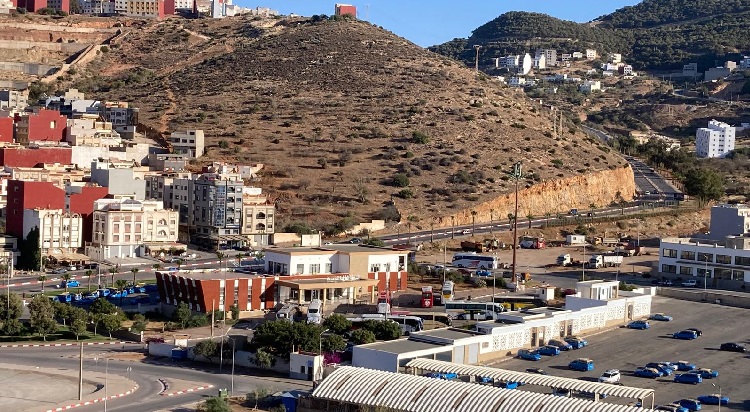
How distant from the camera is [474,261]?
7231cm

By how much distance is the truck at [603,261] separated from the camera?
7475 centimetres

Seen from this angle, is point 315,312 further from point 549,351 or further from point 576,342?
point 576,342

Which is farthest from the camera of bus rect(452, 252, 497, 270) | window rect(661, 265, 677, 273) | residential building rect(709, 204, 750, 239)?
residential building rect(709, 204, 750, 239)

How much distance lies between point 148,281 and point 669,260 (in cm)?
2747

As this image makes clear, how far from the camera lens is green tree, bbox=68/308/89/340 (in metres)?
53.5

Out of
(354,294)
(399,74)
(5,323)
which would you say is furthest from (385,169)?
(5,323)

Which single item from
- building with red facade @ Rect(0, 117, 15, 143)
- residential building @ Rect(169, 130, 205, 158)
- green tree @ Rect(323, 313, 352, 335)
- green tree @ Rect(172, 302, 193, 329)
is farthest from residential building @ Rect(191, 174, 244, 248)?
green tree @ Rect(323, 313, 352, 335)

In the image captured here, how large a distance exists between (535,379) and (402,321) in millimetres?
13765

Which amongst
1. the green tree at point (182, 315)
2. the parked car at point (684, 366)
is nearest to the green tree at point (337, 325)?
the green tree at point (182, 315)

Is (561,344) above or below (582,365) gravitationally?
above

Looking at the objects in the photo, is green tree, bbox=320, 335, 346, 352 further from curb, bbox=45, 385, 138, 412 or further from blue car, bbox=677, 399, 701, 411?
blue car, bbox=677, 399, 701, 411

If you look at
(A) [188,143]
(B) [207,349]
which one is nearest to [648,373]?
(B) [207,349]

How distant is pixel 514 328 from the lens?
49.6 m

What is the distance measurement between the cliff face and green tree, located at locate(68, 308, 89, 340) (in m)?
36.2
